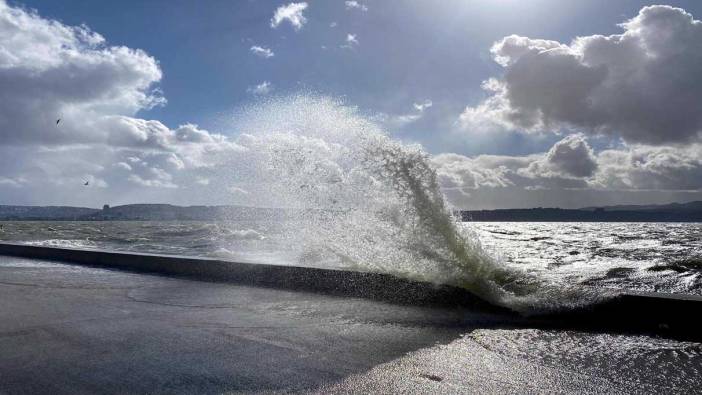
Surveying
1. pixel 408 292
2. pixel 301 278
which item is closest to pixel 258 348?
pixel 408 292

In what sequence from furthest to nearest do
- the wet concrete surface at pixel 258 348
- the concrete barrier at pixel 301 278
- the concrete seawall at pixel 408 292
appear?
the concrete barrier at pixel 301 278, the concrete seawall at pixel 408 292, the wet concrete surface at pixel 258 348

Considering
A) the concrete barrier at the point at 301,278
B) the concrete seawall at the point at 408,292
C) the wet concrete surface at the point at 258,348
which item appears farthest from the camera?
the concrete barrier at the point at 301,278

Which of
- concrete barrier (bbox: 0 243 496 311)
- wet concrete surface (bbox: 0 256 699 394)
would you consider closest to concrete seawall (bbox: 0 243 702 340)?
concrete barrier (bbox: 0 243 496 311)

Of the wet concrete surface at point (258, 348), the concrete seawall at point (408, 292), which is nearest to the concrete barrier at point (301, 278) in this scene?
the concrete seawall at point (408, 292)

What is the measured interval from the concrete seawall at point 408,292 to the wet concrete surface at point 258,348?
228 mm

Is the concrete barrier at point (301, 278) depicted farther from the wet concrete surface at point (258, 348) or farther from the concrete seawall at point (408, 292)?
the wet concrete surface at point (258, 348)

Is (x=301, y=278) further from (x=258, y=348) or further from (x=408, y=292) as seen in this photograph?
(x=258, y=348)

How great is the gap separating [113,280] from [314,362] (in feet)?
15.3

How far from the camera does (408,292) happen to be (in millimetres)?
4703

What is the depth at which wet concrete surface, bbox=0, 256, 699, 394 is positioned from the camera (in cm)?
226

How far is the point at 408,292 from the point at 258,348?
2.13m

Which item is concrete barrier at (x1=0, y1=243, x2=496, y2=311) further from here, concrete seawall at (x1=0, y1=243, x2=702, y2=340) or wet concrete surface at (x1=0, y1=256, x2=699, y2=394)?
wet concrete surface at (x1=0, y1=256, x2=699, y2=394)

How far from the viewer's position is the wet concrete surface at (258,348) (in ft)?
7.43

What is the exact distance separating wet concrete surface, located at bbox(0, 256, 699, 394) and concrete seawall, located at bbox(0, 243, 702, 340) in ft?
0.75
